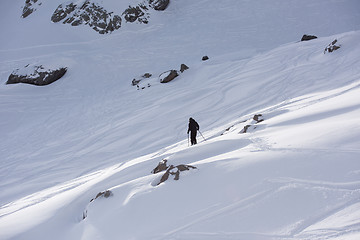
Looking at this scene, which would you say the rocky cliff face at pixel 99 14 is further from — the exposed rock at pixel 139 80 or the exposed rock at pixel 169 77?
the exposed rock at pixel 169 77

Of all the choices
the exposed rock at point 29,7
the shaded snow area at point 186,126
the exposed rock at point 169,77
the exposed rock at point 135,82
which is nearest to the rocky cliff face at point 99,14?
the shaded snow area at point 186,126

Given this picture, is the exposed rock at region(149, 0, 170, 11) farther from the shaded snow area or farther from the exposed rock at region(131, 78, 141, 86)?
the exposed rock at region(131, 78, 141, 86)

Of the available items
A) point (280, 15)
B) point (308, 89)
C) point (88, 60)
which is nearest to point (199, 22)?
point (280, 15)

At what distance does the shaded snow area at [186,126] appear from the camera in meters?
3.56

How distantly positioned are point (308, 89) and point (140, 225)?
399 inches

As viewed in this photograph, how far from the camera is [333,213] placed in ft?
9.85

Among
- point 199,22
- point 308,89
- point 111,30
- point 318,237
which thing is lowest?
point 318,237

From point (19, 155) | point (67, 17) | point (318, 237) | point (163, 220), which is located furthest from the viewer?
point (67, 17)

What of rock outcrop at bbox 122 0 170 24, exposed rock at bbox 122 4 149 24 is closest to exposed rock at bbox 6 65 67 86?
exposed rock at bbox 122 4 149 24

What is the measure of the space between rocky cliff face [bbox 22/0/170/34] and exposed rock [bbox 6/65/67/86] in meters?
9.20

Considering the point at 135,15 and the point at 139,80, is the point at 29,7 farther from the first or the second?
the point at 139,80

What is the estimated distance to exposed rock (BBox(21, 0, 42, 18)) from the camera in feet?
110

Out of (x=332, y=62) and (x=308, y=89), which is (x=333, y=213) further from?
(x=332, y=62)

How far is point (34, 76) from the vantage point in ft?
68.8
